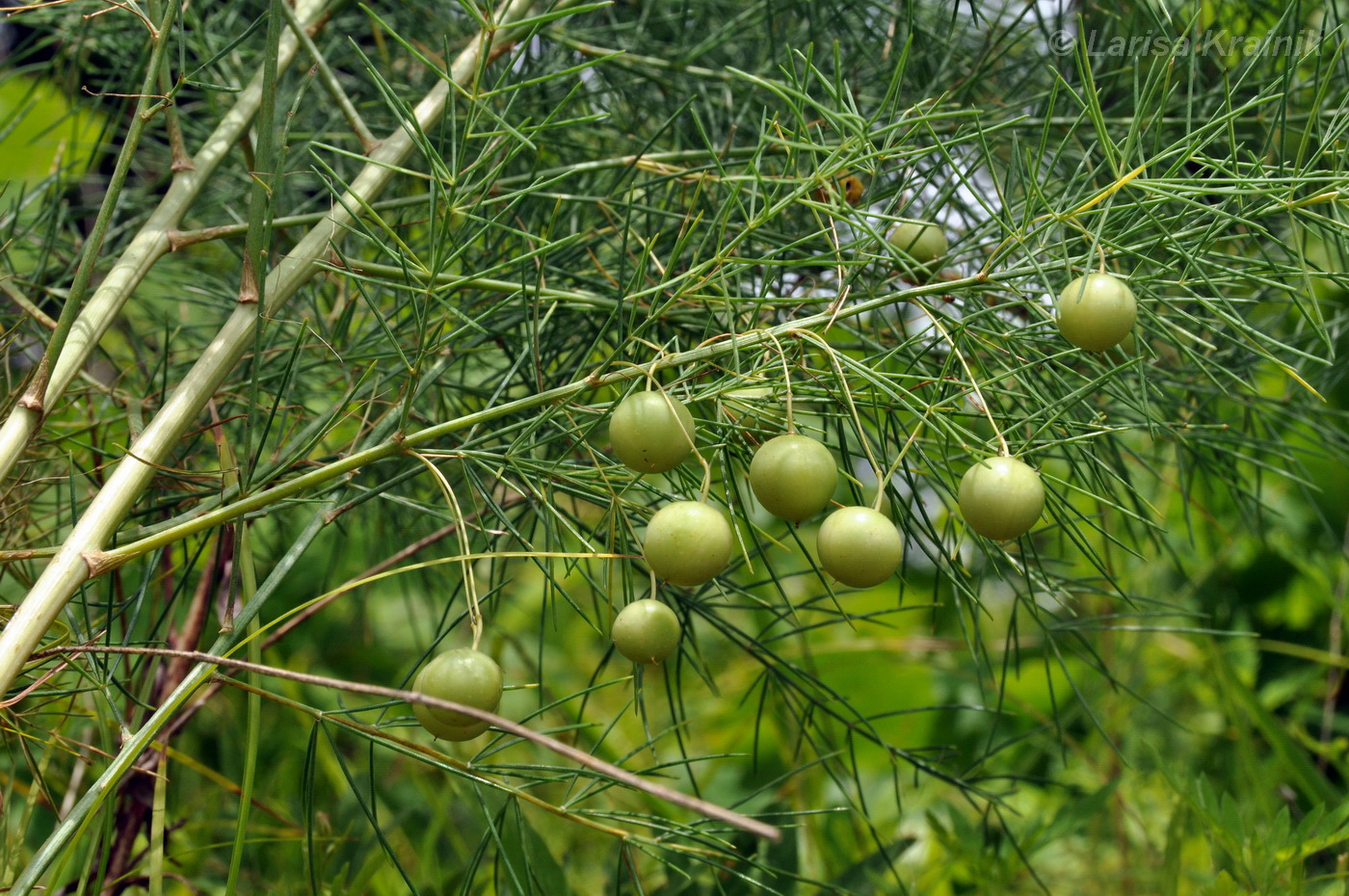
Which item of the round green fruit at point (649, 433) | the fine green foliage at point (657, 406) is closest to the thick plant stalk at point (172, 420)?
the fine green foliage at point (657, 406)

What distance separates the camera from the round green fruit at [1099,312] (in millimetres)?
386

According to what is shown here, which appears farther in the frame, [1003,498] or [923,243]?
[923,243]

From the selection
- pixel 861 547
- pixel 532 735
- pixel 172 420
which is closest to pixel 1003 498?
pixel 861 547

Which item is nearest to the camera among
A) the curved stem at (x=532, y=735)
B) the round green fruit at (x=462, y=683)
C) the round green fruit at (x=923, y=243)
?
the curved stem at (x=532, y=735)

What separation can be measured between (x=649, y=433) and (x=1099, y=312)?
17 centimetres

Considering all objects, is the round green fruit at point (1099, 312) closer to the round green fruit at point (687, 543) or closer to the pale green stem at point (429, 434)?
the pale green stem at point (429, 434)

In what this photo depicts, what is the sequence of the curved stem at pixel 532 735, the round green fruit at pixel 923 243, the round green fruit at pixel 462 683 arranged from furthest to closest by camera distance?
the round green fruit at pixel 923 243 < the round green fruit at pixel 462 683 < the curved stem at pixel 532 735

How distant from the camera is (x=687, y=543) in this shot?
369mm

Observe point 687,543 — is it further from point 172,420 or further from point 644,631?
point 172,420

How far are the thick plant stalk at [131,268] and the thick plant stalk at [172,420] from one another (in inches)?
1.5

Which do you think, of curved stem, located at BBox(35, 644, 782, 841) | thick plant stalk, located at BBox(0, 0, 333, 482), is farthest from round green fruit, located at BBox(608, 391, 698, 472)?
thick plant stalk, located at BBox(0, 0, 333, 482)

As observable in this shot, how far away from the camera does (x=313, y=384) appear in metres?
0.82

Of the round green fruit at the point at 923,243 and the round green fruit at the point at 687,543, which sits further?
the round green fruit at the point at 923,243

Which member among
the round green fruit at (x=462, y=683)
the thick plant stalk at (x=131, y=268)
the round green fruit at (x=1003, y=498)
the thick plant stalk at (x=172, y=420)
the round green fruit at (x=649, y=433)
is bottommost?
the round green fruit at (x=1003, y=498)
